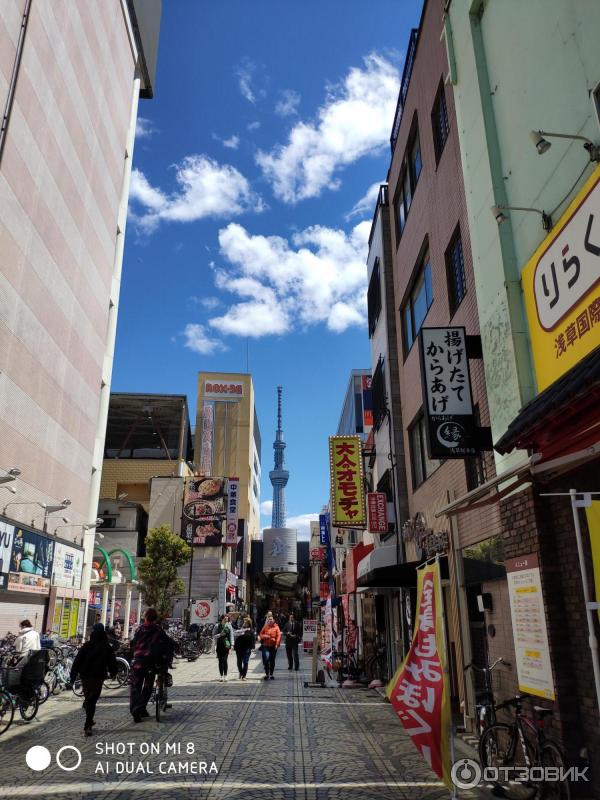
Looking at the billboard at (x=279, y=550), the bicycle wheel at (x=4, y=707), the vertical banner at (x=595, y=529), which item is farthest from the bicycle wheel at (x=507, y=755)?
the billboard at (x=279, y=550)

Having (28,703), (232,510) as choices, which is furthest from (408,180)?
(232,510)

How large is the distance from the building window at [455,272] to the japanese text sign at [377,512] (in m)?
8.65

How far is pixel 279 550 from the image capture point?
92125 mm

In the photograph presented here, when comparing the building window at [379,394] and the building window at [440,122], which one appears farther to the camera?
the building window at [379,394]

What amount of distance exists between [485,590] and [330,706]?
5.73 meters

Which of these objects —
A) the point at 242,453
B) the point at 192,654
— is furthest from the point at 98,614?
the point at 242,453

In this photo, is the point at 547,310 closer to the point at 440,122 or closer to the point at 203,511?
the point at 440,122

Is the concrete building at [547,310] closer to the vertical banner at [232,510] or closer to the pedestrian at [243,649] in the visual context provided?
the pedestrian at [243,649]

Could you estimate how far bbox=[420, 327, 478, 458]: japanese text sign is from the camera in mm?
9828

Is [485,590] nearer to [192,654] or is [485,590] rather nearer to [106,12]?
[192,654]

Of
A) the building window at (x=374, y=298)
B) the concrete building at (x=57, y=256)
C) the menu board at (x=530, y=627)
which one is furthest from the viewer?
the building window at (x=374, y=298)

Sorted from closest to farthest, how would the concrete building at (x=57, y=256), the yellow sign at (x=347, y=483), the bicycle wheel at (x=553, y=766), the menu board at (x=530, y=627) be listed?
1. the bicycle wheel at (x=553, y=766)
2. the menu board at (x=530, y=627)
3. the concrete building at (x=57, y=256)
4. the yellow sign at (x=347, y=483)

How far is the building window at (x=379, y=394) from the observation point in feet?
65.9

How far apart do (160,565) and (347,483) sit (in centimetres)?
1906
